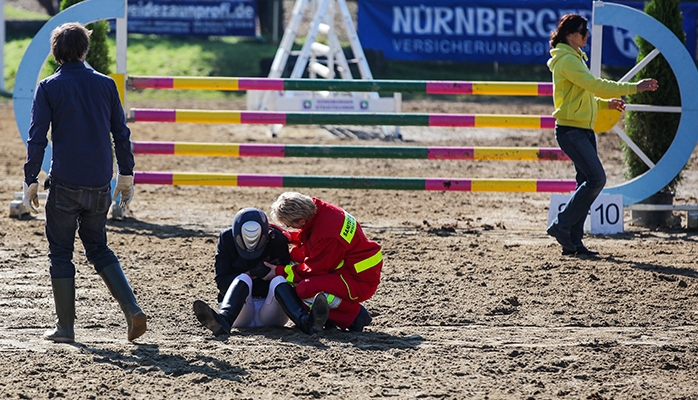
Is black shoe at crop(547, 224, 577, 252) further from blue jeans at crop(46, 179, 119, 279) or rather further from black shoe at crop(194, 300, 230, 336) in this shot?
blue jeans at crop(46, 179, 119, 279)

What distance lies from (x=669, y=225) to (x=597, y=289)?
2852 mm

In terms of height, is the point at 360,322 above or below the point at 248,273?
below

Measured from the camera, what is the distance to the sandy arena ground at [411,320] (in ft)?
14.6

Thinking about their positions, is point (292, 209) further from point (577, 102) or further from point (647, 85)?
point (647, 85)

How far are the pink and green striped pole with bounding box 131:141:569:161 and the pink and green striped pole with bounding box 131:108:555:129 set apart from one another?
24 cm

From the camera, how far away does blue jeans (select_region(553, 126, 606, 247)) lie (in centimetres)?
719

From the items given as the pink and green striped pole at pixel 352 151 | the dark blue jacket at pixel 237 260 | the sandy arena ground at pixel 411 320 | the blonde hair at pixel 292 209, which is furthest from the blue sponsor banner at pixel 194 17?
the blonde hair at pixel 292 209

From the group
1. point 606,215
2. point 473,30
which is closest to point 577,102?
point 606,215

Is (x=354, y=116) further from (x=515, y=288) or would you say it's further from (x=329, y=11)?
(x=329, y=11)

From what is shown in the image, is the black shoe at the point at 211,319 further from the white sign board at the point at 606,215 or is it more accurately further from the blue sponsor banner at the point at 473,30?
the blue sponsor banner at the point at 473,30

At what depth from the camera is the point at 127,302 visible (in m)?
5.04

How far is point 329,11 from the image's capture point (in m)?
14.9

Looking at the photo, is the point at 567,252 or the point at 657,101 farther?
the point at 657,101

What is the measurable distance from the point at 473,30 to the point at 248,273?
633 inches
